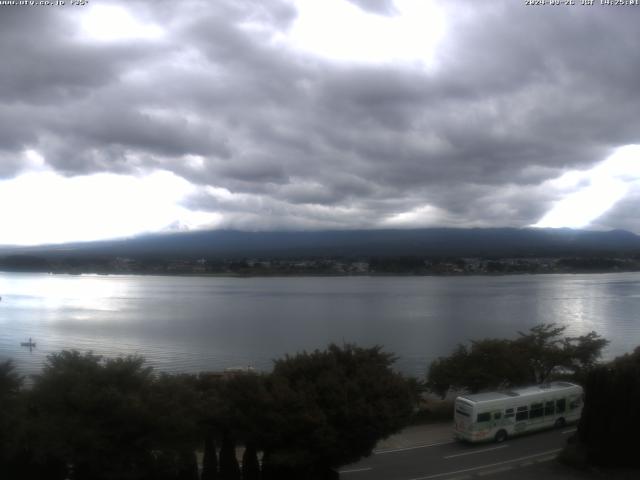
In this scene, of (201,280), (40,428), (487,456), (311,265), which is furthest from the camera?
(311,265)

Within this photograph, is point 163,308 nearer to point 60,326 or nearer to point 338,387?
point 60,326

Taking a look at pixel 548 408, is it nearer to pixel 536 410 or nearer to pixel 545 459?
pixel 536 410

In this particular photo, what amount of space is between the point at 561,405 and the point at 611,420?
3.24 m

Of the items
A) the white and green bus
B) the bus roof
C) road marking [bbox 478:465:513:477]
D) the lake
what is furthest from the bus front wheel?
the lake

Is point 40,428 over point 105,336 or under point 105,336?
over

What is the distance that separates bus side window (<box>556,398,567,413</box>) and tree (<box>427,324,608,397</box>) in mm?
2653

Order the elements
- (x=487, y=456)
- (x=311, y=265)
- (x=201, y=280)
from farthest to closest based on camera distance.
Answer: (x=311, y=265)
(x=201, y=280)
(x=487, y=456)

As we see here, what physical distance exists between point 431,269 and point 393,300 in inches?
2099

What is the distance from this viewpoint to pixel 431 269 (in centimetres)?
12212

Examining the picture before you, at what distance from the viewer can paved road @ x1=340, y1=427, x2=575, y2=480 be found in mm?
11867

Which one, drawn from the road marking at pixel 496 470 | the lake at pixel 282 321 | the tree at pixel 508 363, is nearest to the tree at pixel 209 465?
the road marking at pixel 496 470

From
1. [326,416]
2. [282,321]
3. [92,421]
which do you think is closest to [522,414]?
[326,416]

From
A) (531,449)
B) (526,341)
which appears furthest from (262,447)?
(526,341)

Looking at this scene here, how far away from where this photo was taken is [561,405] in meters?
15.2
